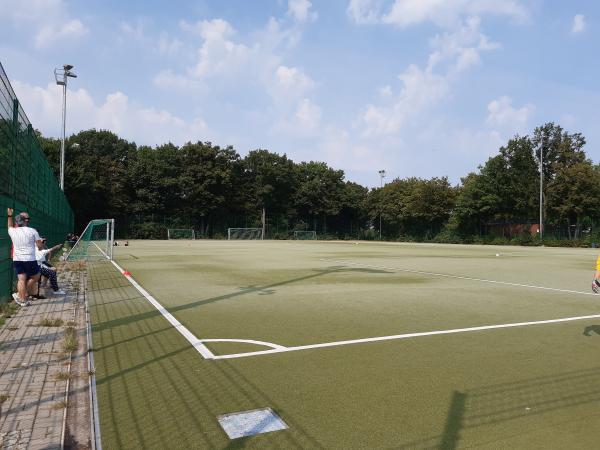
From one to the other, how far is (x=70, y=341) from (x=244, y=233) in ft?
198

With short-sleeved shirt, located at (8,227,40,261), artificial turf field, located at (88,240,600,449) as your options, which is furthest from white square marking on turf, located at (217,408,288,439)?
short-sleeved shirt, located at (8,227,40,261)

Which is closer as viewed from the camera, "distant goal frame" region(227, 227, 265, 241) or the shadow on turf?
the shadow on turf

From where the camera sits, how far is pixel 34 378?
15.7 feet

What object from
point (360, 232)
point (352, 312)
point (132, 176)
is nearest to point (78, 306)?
point (352, 312)

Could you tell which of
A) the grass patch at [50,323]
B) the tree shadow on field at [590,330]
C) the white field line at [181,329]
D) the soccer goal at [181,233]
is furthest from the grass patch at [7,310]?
the soccer goal at [181,233]

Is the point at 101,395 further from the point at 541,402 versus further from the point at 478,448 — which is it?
the point at 541,402

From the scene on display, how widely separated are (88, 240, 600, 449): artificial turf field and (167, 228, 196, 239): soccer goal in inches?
2025

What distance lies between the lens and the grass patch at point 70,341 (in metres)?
5.87

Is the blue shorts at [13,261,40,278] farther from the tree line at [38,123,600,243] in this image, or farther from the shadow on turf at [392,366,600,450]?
the tree line at [38,123,600,243]

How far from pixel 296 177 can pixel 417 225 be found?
63.6ft

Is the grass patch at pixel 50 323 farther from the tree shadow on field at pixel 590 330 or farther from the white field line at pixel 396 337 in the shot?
the tree shadow on field at pixel 590 330

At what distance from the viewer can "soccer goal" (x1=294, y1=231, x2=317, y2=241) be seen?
70500mm

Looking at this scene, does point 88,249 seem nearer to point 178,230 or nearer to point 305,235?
point 178,230

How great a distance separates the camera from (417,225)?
67500 mm
